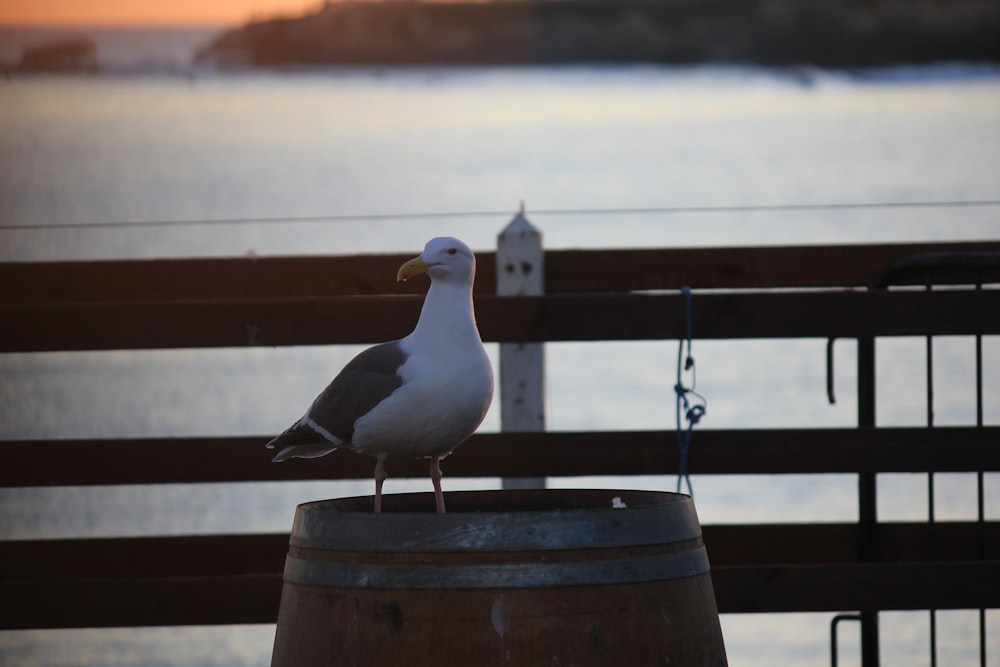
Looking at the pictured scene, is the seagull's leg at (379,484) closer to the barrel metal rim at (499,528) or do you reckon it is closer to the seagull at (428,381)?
the seagull at (428,381)

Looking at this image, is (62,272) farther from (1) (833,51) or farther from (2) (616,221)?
(1) (833,51)

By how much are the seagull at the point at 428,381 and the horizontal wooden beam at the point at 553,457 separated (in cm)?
94

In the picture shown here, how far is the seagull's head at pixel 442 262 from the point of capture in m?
2.73

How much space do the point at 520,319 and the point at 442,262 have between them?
3.42 feet

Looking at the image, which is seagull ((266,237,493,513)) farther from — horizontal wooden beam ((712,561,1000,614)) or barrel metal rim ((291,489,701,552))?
horizontal wooden beam ((712,561,1000,614))

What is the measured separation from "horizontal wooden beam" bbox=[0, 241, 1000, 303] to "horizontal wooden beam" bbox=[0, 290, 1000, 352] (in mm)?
466

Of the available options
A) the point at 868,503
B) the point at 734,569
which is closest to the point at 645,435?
the point at 734,569

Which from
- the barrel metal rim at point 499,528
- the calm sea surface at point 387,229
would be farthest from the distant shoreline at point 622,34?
the barrel metal rim at point 499,528

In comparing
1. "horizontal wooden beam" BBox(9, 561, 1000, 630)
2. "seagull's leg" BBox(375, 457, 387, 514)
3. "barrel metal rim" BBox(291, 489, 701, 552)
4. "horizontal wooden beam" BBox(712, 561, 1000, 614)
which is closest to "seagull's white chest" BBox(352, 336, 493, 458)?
"seagull's leg" BBox(375, 457, 387, 514)

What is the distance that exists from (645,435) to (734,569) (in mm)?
421

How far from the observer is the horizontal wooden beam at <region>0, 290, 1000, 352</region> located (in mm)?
3750

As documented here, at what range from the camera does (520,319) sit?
3758 millimetres

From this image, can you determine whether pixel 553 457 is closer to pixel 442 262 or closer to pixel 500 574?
pixel 442 262

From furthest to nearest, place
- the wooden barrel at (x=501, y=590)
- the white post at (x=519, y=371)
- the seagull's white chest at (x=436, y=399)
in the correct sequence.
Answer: the white post at (x=519, y=371) < the seagull's white chest at (x=436, y=399) < the wooden barrel at (x=501, y=590)
